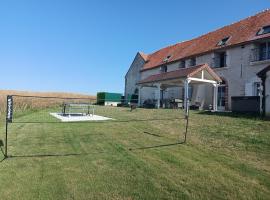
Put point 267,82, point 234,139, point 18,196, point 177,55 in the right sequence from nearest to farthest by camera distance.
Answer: point 18,196, point 234,139, point 267,82, point 177,55

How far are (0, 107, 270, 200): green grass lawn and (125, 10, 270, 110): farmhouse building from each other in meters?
12.8

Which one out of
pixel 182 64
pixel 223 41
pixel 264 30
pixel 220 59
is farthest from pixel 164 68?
pixel 264 30

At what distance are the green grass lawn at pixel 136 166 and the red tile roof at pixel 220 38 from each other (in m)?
15.7

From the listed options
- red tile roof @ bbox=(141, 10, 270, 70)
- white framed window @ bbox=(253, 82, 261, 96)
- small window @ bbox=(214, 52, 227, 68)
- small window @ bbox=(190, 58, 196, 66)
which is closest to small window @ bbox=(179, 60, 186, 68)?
red tile roof @ bbox=(141, 10, 270, 70)

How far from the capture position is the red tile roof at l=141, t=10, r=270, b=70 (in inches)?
923

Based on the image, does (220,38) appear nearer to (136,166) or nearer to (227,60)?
(227,60)

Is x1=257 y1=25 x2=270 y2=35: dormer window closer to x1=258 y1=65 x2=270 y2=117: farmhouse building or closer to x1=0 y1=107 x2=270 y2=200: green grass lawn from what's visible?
x1=258 y1=65 x2=270 y2=117: farmhouse building

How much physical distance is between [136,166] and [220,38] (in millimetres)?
23826

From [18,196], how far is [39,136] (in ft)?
16.7

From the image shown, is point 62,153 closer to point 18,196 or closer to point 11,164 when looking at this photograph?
point 11,164

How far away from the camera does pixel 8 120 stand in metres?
6.87

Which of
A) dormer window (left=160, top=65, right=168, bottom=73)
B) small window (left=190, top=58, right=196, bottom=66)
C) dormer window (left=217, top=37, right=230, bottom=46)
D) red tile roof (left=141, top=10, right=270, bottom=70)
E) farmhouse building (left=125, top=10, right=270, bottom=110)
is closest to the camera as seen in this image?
farmhouse building (left=125, top=10, right=270, bottom=110)

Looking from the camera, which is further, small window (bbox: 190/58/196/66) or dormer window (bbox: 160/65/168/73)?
dormer window (bbox: 160/65/168/73)

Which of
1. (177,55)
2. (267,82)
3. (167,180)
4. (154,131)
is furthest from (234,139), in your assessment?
(177,55)
